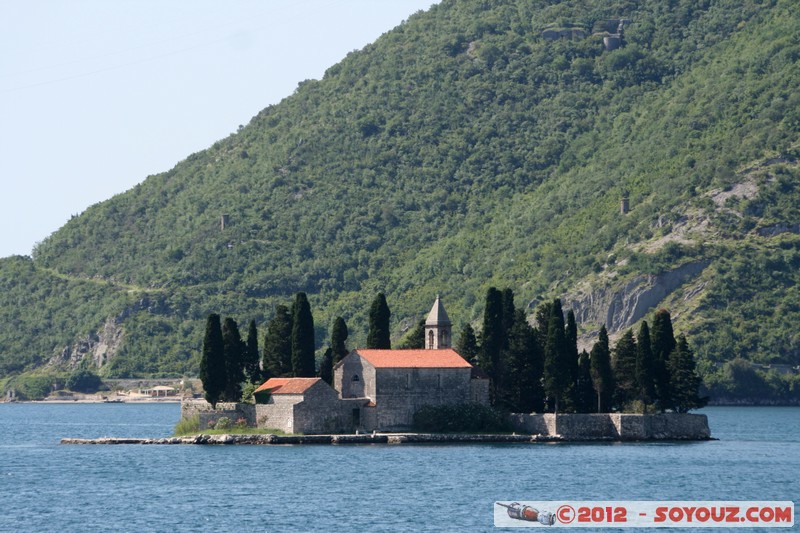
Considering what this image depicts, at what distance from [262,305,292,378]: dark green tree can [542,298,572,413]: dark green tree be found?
16599 mm

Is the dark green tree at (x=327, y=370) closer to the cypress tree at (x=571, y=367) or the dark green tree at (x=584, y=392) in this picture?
the cypress tree at (x=571, y=367)

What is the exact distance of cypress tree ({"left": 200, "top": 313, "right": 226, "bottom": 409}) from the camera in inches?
4446

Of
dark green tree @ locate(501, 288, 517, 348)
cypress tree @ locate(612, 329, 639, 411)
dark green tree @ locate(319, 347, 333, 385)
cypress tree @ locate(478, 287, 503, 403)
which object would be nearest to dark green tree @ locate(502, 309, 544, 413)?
cypress tree @ locate(478, 287, 503, 403)

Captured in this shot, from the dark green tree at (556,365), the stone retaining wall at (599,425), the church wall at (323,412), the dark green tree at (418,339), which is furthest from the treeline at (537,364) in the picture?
the church wall at (323,412)

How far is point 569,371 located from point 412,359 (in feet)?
33.2

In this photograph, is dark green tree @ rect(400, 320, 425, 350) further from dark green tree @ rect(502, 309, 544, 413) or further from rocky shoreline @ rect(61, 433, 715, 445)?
rocky shoreline @ rect(61, 433, 715, 445)

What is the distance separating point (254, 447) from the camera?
351 ft

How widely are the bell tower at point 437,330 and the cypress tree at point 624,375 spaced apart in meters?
10.9

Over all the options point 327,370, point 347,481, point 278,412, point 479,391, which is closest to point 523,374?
point 479,391

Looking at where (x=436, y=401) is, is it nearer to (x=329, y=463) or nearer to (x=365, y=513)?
(x=329, y=463)

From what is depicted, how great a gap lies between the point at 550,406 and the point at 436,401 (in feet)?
28.7

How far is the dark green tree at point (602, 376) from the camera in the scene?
114 meters

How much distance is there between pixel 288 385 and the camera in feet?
355

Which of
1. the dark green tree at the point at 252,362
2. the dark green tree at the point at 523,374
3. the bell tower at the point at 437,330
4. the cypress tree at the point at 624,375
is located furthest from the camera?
the dark green tree at the point at 252,362
